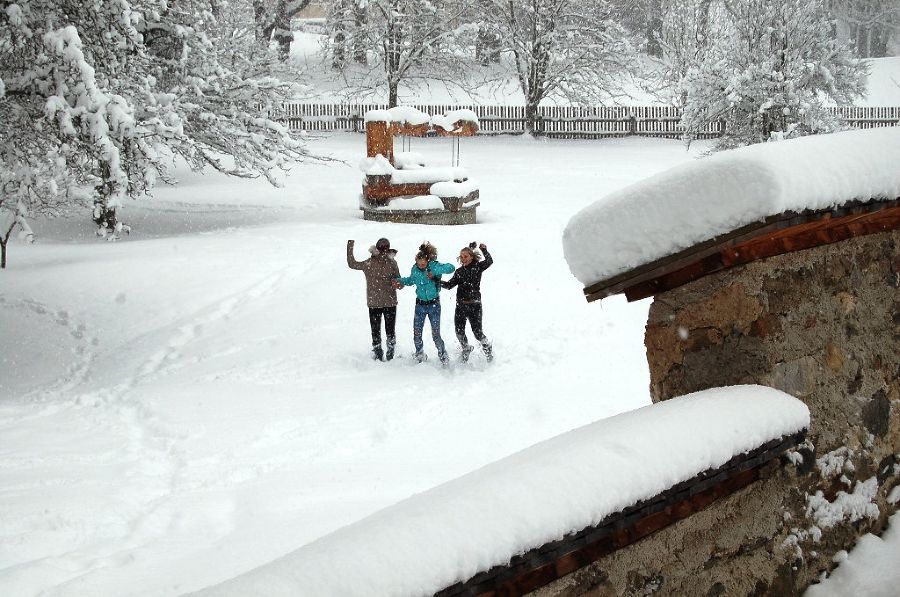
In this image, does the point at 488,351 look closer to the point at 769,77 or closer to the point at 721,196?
the point at 721,196

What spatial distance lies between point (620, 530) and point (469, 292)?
29.3 ft

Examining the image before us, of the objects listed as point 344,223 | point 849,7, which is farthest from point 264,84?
point 849,7

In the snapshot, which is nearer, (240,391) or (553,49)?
(240,391)

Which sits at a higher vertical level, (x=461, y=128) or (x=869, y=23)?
(x=869, y=23)

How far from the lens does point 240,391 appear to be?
11.2 metres

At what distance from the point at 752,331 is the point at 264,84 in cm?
1973

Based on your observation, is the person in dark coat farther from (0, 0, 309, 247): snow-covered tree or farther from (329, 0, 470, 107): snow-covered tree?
(329, 0, 470, 107): snow-covered tree

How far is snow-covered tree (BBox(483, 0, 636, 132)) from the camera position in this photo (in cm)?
3844

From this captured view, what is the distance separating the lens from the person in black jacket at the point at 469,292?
1157 cm

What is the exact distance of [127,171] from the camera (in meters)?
14.4

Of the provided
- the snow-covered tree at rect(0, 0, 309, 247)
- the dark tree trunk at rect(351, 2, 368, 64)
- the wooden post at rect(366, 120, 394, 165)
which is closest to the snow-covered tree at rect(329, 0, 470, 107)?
the dark tree trunk at rect(351, 2, 368, 64)

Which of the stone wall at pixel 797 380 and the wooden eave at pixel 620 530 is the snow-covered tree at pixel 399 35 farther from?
the wooden eave at pixel 620 530

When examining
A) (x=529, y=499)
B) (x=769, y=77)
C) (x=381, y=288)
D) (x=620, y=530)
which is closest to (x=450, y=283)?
(x=381, y=288)

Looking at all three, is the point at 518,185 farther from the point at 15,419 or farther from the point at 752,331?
the point at 752,331
